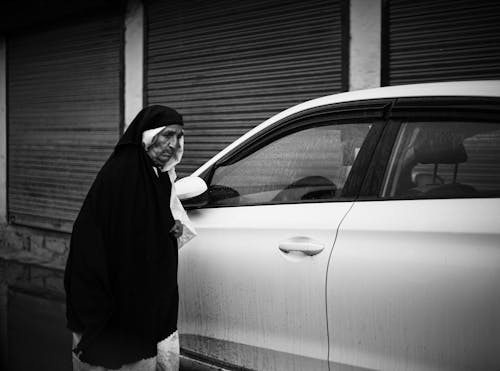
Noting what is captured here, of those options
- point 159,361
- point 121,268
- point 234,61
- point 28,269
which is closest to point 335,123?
point 121,268

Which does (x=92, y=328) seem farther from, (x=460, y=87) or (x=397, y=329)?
(x=460, y=87)

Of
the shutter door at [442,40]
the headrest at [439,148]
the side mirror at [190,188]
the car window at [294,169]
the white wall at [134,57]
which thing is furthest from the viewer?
the white wall at [134,57]

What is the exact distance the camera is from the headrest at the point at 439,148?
8.05 ft

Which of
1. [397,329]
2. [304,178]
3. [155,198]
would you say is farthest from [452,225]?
[155,198]

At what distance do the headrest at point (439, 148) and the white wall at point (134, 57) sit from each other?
583 cm

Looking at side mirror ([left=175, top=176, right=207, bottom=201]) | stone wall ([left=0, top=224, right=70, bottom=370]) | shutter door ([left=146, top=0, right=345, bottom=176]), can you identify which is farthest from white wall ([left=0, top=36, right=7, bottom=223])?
side mirror ([left=175, top=176, right=207, bottom=201])

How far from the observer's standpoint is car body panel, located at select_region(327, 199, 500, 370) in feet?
6.87

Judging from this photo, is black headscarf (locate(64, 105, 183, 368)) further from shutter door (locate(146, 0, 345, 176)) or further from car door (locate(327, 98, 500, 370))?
shutter door (locate(146, 0, 345, 176))

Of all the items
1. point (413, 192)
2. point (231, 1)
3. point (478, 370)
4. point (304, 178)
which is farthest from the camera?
point (231, 1)

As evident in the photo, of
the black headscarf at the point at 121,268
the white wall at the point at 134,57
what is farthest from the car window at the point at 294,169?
the white wall at the point at 134,57

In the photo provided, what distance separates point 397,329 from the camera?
225cm

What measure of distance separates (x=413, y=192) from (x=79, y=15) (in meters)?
7.48

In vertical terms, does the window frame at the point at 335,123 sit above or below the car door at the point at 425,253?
above

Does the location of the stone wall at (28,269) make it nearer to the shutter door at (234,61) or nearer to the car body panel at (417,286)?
the shutter door at (234,61)
